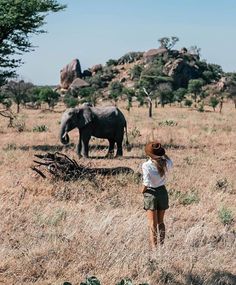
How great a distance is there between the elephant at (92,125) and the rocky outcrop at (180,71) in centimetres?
6504

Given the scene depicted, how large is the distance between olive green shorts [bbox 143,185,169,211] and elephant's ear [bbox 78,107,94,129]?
10.00 metres

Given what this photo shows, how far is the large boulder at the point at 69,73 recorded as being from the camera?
93.2m

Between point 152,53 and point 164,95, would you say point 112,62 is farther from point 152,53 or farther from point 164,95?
point 164,95

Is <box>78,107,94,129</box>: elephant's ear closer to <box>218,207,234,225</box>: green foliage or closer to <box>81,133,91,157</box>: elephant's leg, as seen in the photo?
<box>81,133,91,157</box>: elephant's leg

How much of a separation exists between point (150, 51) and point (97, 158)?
8485 cm

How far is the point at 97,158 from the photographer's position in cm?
1623

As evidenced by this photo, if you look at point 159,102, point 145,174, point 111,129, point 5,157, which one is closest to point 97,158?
point 111,129

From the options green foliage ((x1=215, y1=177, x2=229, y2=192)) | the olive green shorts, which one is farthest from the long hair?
green foliage ((x1=215, y1=177, x2=229, y2=192))

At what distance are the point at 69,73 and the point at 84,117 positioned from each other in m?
78.2

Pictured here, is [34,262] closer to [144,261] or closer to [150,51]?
[144,261]

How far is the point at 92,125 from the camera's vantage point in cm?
1692

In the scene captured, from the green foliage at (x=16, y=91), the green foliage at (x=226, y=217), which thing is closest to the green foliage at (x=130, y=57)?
the green foliage at (x=16, y=91)

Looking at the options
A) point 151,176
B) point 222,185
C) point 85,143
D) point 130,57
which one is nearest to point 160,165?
point 151,176

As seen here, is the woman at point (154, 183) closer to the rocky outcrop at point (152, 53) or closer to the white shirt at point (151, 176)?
the white shirt at point (151, 176)
